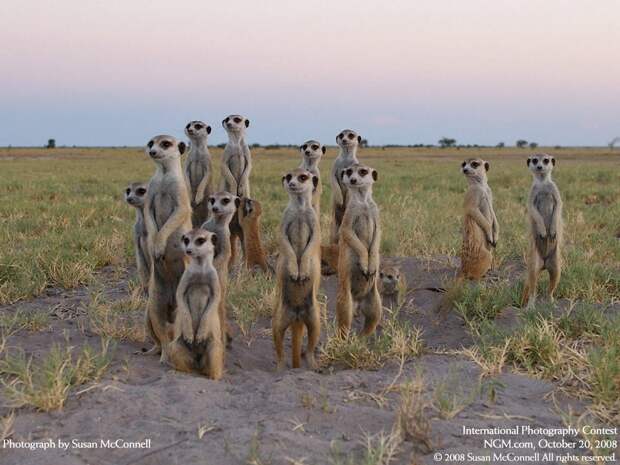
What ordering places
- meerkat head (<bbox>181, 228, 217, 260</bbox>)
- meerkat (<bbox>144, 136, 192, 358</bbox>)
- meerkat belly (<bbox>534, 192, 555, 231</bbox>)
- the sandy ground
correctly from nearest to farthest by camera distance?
the sandy ground, meerkat head (<bbox>181, 228, 217, 260</bbox>), meerkat (<bbox>144, 136, 192, 358</bbox>), meerkat belly (<bbox>534, 192, 555, 231</bbox>)

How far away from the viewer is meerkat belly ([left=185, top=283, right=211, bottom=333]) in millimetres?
3799

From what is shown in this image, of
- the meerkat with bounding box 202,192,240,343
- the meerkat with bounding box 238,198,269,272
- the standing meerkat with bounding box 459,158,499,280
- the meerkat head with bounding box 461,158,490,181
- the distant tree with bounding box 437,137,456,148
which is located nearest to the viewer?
the meerkat with bounding box 202,192,240,343

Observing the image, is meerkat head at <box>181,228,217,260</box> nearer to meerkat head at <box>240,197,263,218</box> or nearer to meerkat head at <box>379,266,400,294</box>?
meerkat head at <box>379,266,400,294</box>

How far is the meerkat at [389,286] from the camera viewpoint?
5.51 meters

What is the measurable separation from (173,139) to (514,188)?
11583mm

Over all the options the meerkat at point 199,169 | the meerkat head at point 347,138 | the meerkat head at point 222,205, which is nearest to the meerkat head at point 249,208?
the meerkat at point 199,169

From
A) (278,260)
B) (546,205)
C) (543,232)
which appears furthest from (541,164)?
(278,260)

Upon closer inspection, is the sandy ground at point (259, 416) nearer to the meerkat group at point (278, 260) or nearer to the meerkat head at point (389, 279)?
the meerkat group at point (278, 260)

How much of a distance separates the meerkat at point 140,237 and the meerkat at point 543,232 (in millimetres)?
2948

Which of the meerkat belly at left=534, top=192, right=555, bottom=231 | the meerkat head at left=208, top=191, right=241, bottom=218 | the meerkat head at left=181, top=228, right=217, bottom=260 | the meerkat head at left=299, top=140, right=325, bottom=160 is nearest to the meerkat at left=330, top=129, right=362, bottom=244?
the meerkat head at left=299, top=140, right=325, bottom=160

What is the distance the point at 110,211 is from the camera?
1024 centimetres

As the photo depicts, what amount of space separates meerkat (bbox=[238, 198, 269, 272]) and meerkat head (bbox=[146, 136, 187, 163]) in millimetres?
1810

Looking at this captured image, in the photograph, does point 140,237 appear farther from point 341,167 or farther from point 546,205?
point 546,205

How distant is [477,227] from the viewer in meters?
6.01
